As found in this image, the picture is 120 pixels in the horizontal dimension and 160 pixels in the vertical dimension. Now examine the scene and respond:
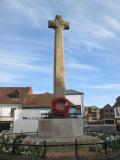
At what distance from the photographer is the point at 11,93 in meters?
59.0

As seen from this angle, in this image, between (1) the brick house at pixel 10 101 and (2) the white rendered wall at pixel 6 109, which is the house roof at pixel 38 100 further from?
(2) the white rendered wall at pixel 6 109

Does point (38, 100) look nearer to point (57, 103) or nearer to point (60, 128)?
point (57, 103)

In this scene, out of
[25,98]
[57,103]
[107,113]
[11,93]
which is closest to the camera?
[57,103]

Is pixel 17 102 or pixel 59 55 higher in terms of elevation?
pixel 59 55

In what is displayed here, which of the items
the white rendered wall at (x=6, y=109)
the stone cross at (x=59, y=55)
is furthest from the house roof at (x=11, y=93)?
the stone cross at (x=59, y=55)

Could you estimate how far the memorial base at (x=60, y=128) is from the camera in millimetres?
17125

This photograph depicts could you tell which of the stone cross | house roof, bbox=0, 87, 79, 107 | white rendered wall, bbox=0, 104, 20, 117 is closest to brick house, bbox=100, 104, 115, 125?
house roof, bbox=0, 87, 79, 107

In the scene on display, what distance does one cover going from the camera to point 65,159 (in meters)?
12.5

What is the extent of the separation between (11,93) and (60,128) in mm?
43158

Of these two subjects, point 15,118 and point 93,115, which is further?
point 93,115

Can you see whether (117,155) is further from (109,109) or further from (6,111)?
(109,109)

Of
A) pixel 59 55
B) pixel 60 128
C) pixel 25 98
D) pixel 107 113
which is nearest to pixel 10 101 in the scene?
pixel 25 98

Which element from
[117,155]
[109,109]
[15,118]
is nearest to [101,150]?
[117,155]

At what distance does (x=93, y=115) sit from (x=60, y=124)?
12676cm
